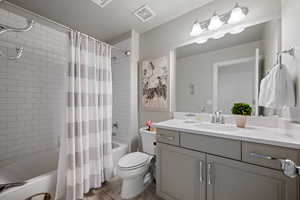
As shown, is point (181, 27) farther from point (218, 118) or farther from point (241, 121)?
point (241, 121)

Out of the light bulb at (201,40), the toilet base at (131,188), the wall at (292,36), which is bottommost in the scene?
the toilet base at (131,188)

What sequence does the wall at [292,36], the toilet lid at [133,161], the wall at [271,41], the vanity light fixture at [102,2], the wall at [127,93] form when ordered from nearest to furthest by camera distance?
the wall at [292,36], the wall at [271,41], the toilet lid at [133,161], the vanity light fixture at [102,2], the wall at [127,93]

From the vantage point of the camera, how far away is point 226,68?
5.04 feet

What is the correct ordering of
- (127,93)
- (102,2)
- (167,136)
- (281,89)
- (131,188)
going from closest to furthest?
(281,89) < (167,136) < (131,188) < (102,2) < (127,93)

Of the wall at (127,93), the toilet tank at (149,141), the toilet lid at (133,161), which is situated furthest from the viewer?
the wall at (127,93)

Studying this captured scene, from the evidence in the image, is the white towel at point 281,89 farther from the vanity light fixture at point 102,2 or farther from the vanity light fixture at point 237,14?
the vanity light fixture at point 102,2

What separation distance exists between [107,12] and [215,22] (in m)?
1.46

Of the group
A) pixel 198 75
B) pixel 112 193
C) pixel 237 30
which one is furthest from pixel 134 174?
pixel 237 30

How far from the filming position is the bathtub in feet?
3.77

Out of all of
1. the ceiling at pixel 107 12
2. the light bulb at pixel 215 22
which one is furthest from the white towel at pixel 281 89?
the ceiling at pixel 107 12

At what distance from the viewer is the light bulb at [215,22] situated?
1.50 m

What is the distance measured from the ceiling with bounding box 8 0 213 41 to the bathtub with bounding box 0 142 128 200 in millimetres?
2008

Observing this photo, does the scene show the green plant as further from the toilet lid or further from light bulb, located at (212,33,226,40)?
the toilet lid

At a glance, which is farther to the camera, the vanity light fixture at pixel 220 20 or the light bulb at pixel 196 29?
the light bulb at pixel 196 29
